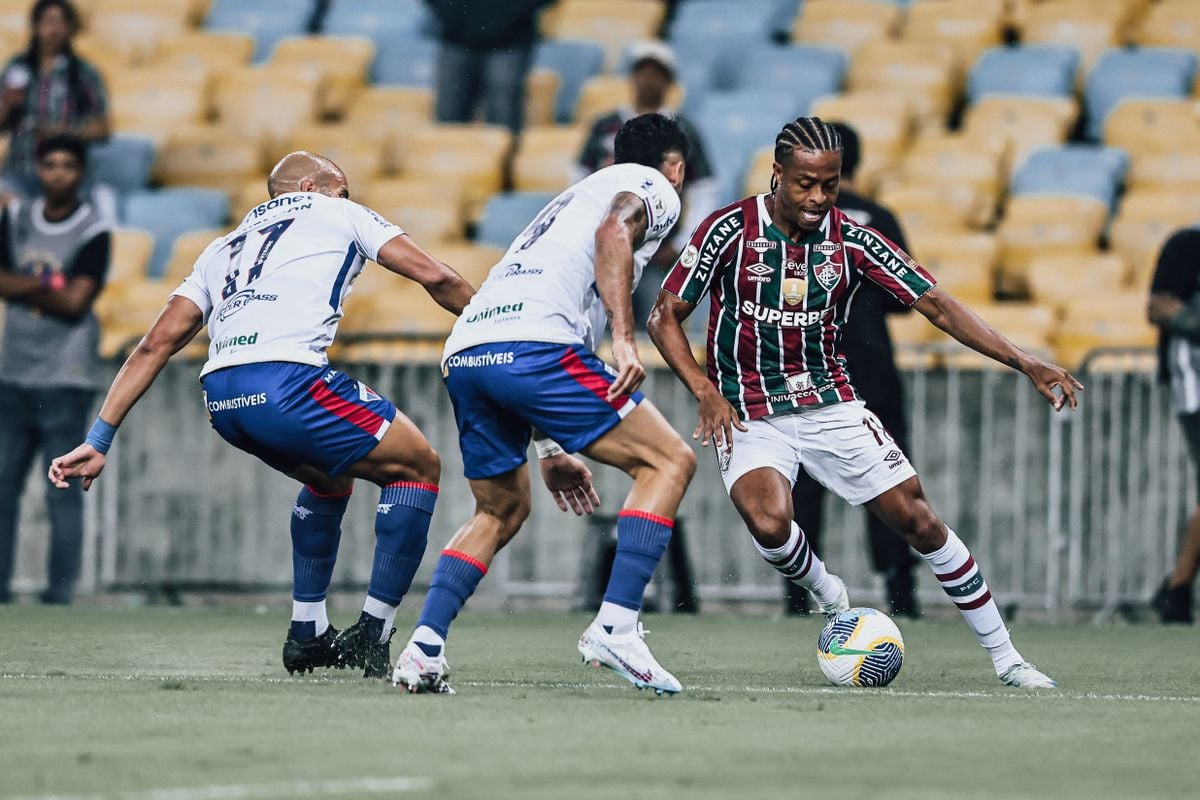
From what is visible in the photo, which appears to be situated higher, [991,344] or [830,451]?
[991,344]

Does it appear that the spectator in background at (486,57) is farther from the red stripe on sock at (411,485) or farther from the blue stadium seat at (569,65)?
the red stripe on sock at (411,485)

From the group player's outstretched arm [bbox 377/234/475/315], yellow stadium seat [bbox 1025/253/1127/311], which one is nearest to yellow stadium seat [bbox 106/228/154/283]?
yellow stadium seat [bbox 1025/253/1127/311]

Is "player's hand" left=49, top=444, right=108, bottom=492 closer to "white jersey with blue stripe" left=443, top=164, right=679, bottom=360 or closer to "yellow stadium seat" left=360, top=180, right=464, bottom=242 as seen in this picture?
"white jersey with blue stripe" left=443, top=164, right=679, bottom=360

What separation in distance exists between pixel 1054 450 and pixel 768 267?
15.7 ft

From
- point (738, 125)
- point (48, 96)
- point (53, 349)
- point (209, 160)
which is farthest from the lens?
point (209, 160)

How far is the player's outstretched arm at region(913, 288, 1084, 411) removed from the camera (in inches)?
292

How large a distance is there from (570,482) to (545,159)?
8.01 metres

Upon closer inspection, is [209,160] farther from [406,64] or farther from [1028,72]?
[1028,72]

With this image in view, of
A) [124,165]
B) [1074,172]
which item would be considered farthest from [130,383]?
[1074,172]

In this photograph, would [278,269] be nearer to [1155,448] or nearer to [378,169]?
[1155,448]

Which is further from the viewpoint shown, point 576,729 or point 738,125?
point 738,125

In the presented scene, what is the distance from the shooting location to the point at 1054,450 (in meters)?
12.2

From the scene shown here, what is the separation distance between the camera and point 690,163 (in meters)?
11.7

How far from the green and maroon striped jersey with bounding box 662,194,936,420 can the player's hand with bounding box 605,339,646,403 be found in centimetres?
112
